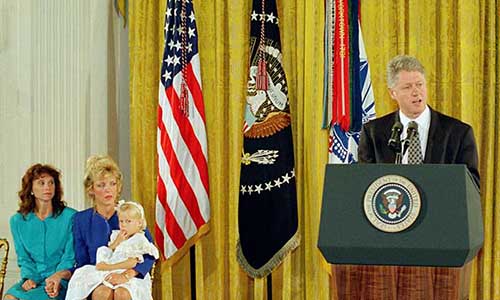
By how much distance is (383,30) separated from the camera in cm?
662

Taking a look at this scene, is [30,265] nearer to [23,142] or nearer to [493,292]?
[23,142]

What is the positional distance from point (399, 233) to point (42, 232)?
11.2ft

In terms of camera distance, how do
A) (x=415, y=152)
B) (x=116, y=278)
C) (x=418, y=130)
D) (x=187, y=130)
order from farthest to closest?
(x=187, y=130) < (x=116, y=278) < (x=418, y=130) < (x=415, y=152)

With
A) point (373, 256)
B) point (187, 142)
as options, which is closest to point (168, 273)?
point (187, 142)

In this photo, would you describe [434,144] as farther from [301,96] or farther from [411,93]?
[301,96]

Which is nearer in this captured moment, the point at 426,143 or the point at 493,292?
Result: the point at 426,143

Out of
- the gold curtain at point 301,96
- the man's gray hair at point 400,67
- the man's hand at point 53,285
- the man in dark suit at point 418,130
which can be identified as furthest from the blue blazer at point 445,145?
the man's hand at point 53,285

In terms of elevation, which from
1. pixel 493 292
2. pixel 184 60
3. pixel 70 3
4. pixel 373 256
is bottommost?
pixel 493 292

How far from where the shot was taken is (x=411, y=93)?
13.4 ft

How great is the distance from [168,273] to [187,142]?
3.72ft

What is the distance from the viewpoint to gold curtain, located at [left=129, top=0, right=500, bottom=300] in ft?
21.0

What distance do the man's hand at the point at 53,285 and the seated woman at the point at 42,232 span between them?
3 centimetres

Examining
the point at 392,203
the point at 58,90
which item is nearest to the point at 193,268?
the point at 58,90

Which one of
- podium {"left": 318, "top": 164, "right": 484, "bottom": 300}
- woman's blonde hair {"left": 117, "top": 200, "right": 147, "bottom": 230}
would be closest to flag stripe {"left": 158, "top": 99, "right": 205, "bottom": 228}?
woman's blonde hair {"left": 117, "top": 200, "right": 147, "bottom": 230}
